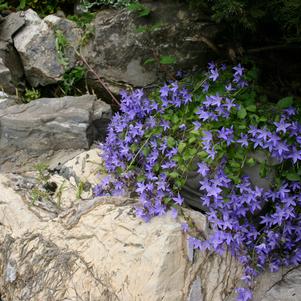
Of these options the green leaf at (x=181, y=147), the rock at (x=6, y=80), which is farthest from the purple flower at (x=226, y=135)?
the rock at (x=6, y=80)

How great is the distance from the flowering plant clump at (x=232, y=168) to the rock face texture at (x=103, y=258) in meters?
0.10

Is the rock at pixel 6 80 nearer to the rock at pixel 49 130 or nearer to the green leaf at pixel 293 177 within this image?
the rock at pixel 49 130

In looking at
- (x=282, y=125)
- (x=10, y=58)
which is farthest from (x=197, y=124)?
(x=10, y=58)

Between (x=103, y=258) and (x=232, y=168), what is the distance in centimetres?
89

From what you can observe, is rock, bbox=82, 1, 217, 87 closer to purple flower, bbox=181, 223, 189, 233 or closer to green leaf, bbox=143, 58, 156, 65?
green leaf, bbox=143, 58, 156, 65

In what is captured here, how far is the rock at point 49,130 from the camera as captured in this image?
3.59 meters

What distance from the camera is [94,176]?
11.1ft

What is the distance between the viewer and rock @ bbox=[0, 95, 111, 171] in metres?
3.59

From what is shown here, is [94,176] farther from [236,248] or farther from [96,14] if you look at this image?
[96,14]

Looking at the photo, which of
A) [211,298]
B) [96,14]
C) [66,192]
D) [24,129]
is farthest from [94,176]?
[96,14]

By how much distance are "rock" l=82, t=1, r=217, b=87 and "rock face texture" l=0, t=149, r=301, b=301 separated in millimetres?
1094

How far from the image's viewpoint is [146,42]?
3686mm

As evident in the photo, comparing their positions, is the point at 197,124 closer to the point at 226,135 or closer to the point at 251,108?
the point at 226,135

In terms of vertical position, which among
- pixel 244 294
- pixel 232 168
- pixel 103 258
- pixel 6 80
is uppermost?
pixel 232 168
